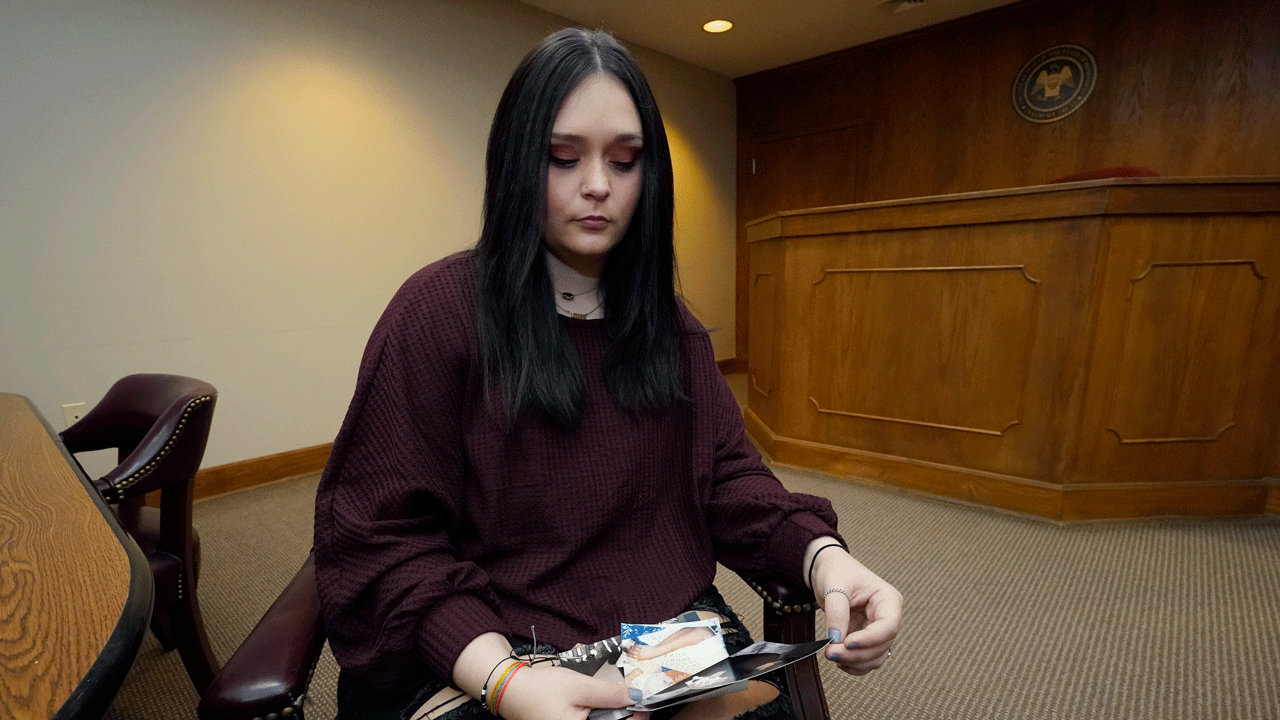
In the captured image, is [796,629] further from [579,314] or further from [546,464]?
[579,314]

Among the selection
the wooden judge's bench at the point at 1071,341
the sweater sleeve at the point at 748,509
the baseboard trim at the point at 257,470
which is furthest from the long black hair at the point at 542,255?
the baseboard trim at the point at 257,470

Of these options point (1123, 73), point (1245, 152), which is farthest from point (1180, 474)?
point (1123, 73)

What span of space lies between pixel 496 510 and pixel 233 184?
8.20 feet

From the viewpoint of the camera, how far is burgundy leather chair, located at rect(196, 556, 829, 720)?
513 millimetres

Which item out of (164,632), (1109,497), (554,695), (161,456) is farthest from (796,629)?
(1109,497)

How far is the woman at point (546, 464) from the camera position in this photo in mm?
Answer: 658

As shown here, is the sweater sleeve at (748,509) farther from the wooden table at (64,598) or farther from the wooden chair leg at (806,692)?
the wooden table at (64,598)

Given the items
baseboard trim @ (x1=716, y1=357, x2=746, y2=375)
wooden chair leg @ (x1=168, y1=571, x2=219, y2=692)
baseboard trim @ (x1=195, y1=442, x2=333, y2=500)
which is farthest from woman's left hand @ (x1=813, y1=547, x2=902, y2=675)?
baseboard trim @ (x1=716, y1=357, x2=746, y2=375)

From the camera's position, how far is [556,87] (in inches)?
28.6

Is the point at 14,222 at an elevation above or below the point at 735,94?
below

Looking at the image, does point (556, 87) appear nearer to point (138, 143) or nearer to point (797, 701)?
point (797, 701)

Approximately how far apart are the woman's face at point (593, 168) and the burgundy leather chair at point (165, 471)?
87cm

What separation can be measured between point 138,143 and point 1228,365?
418cm

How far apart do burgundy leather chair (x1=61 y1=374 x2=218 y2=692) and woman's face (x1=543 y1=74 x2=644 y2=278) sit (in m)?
0.87
